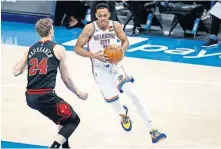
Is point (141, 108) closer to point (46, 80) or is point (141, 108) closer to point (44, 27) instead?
point (46, 80)

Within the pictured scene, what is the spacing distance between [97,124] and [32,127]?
864 millimetres

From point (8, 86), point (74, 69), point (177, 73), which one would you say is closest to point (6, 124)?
point (8, 86)

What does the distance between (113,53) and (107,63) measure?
33cm

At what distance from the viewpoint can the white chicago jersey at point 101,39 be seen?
7.70m

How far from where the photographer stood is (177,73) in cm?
1088

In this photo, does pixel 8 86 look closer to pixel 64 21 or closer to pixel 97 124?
pixel 97 124

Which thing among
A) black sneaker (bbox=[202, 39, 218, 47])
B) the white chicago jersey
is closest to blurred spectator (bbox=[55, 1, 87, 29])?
black sneaker (bbox=[202, 39, 218, 47])

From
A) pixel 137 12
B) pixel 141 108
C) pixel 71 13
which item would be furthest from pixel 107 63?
pixel 71 13

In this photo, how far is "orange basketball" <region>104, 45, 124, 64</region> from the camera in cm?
736

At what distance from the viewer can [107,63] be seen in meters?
7.64

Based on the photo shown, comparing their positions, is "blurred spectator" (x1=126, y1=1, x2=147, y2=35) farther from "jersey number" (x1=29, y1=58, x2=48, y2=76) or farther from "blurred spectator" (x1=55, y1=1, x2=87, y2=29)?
"jersey number" (x1=29, y1=58, x2=48, y2=76)

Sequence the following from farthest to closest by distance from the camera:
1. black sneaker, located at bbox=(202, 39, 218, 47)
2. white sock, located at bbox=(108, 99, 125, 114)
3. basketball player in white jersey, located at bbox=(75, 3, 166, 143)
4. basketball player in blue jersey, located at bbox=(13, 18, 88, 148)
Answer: black sneaker, located at bbox=(202, 39, 218, 47)
white sock, located at bbox=(108, 99, 125, 114)
basketball player in white jersey, located at bbox=(75, 3, 166, 143)
basketball player in blue jersey, located at bbox=(13, 18, 88, 148)

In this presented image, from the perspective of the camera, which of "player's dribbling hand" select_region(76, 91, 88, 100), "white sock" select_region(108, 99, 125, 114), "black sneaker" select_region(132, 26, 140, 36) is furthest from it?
"black sneaker" select_region(132, 26, 140, 36)

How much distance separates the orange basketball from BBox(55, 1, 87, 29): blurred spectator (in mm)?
7811
